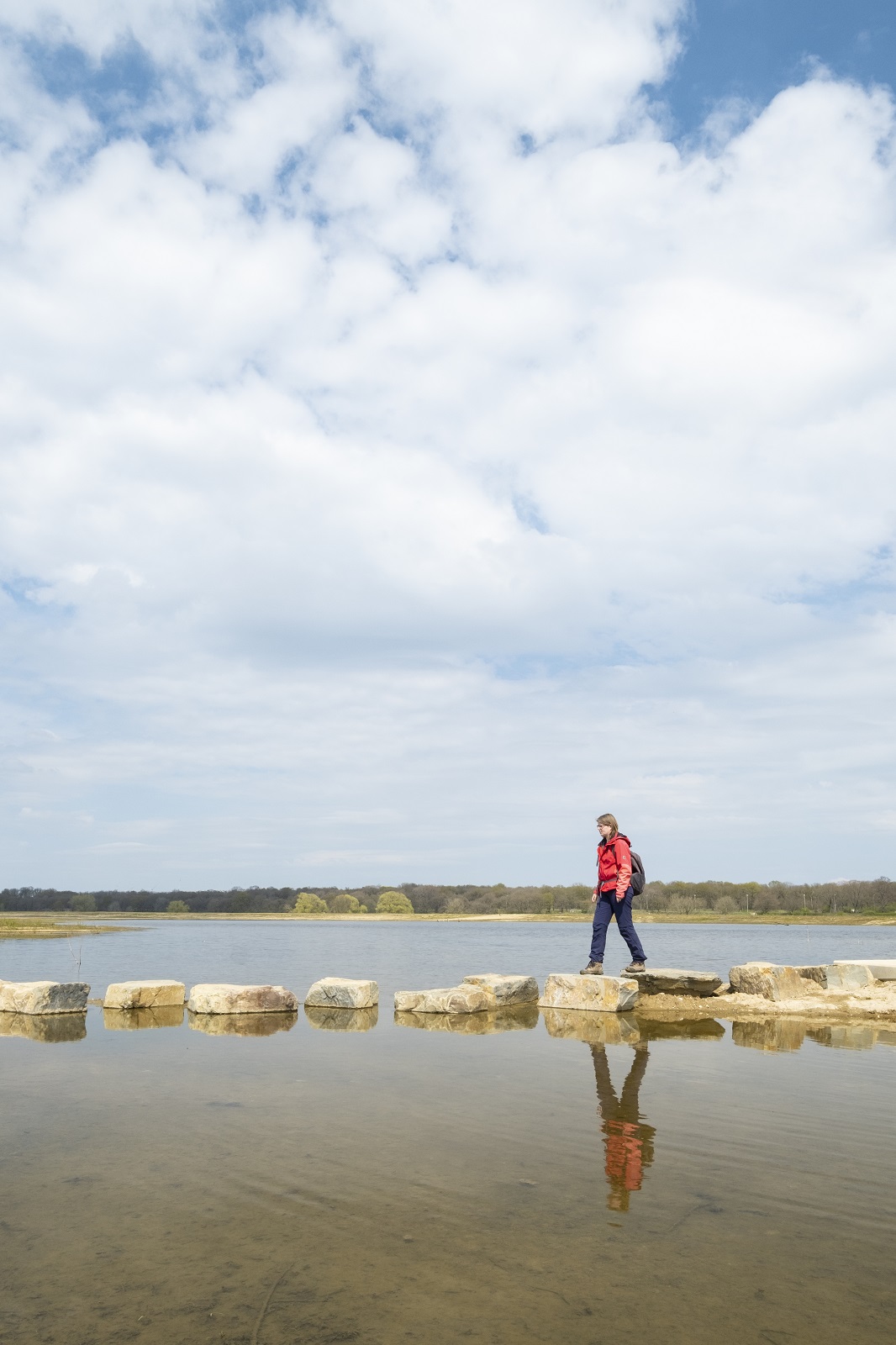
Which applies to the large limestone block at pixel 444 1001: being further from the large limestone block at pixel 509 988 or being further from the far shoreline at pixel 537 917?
the far shoreline at pixel 537 917

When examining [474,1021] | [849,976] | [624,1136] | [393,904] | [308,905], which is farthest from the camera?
[393,904]

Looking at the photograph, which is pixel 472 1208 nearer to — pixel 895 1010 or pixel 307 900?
pixel 895 1010

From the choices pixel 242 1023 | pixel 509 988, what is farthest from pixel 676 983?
pixel 242 1023

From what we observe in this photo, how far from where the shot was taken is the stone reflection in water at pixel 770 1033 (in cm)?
835

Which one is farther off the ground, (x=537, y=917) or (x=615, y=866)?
(x=615, y=866)

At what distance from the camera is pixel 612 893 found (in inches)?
447

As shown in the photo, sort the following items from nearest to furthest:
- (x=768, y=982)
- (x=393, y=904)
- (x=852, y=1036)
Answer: (x=852, y=1036)
(x=768, y=982)
(x=393, y=904)

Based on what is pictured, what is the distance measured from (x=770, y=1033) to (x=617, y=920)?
7.88 ft

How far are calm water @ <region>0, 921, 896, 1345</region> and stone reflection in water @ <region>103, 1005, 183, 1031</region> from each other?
63.5 inches

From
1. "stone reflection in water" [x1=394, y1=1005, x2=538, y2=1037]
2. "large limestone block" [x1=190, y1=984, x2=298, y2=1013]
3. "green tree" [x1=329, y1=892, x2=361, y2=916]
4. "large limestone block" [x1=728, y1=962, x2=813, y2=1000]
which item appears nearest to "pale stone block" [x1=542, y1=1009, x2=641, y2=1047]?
"stone reflection in water" [x1=394, y1=1005, x2=538, y2=1037]

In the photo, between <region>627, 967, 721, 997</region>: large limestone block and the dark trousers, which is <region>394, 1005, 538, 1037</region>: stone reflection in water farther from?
<region>627, 967, 721, 997</region>: large limestone block

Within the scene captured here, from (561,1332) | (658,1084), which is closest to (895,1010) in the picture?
(658,1084)

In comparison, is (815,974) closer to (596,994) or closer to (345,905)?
(596,994)

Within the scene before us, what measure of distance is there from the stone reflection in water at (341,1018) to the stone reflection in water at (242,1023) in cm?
25
